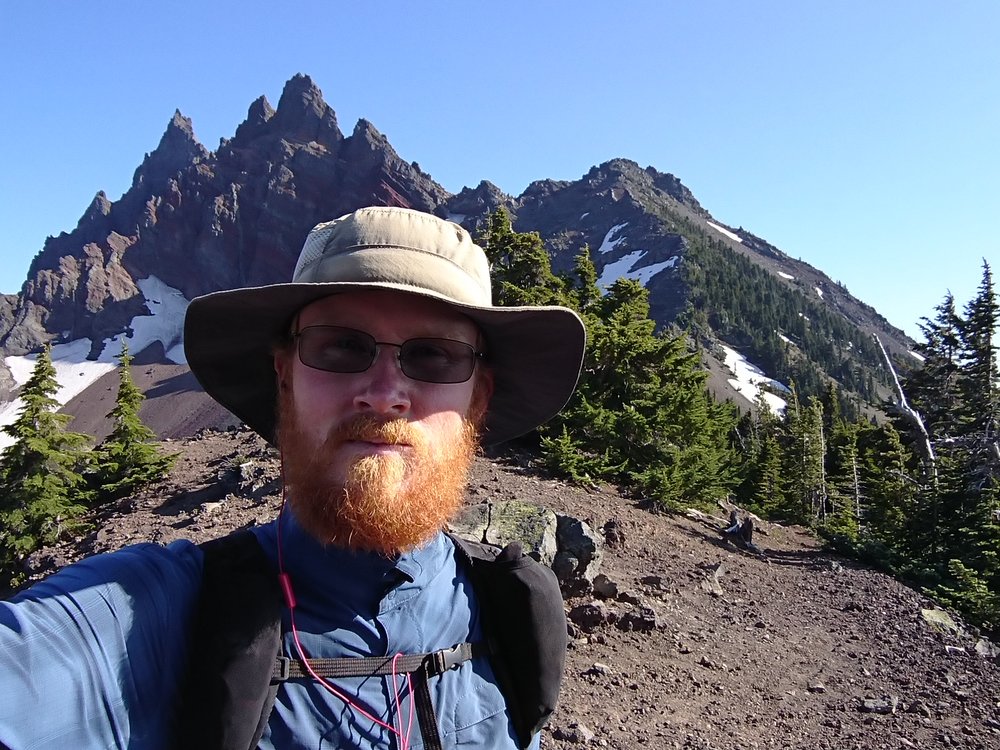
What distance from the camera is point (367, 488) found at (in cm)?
150

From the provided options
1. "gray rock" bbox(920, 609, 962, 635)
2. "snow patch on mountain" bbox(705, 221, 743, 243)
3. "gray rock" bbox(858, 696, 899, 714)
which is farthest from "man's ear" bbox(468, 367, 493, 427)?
"snow patch on mountain" bbox(705, 221, 743, 243)

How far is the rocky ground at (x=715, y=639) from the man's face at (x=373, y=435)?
14.2 feet

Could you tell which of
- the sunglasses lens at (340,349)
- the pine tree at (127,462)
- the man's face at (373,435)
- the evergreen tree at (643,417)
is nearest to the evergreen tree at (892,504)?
the evergreen tree at (643,417)

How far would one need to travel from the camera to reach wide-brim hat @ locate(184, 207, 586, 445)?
1.54 metres

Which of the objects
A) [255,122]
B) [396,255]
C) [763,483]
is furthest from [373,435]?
[255,122]

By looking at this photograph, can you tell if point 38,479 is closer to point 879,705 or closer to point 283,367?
point 283,367

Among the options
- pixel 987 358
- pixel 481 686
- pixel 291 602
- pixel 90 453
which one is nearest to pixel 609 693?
pixel 481 686

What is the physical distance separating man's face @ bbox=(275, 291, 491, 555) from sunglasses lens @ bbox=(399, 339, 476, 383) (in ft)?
0.06

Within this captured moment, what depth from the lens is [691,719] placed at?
588cm

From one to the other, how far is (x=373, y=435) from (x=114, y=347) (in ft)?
376

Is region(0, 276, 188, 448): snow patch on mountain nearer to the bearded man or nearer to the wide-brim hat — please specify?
the wide-brim hat

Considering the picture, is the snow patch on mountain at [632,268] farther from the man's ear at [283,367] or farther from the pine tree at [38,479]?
the man's ear at [283,367]

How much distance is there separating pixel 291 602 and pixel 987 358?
32430 millimetres

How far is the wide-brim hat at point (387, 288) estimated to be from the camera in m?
1.54
